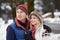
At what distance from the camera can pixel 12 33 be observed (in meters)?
4.17

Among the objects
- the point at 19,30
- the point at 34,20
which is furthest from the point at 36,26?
the point at 19,30

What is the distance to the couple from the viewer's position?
417cm

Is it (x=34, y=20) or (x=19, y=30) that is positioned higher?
(x=34, y=20)

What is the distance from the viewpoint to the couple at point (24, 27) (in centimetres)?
417

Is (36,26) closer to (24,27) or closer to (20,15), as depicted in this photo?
(24,27)

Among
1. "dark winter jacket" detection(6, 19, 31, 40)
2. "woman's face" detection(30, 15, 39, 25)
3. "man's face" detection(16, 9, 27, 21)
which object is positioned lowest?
"dark winter jacket" detection(6, 19, 31, 40)

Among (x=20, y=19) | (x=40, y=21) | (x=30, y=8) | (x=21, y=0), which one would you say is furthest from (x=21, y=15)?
(x=21, y=0)

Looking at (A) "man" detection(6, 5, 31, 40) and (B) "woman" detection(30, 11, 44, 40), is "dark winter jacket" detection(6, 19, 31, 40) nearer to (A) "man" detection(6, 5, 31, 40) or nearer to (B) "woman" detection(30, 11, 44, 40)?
(A) "man" detection(6, 5, 31, 40)

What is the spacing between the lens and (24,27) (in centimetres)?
422

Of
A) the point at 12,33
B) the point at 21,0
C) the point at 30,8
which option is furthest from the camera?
the point at 21,0

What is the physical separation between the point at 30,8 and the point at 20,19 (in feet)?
25.9

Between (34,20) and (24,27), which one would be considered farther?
(34,20)

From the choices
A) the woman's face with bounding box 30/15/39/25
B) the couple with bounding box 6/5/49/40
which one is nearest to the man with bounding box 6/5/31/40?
the couple with bounding box 6/5/49/40

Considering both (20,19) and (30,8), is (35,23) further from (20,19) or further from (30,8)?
(30,8)
